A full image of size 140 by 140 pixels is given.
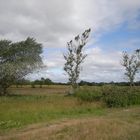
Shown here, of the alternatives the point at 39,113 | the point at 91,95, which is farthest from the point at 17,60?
the point at 39,113

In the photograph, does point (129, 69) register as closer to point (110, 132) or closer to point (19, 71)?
point (19, 71)

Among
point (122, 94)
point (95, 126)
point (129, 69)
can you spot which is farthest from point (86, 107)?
point (129, 69)

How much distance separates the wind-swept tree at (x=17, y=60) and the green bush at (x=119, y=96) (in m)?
15.9

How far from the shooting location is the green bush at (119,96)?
30.3 metres

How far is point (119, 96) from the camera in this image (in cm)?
3083

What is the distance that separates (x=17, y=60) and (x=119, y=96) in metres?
19.6

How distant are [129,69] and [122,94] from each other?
30143 millimetres

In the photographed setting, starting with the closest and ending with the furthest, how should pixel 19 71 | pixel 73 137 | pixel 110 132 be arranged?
pixel 73 137 → pixel 110 132 → pixel 19 71

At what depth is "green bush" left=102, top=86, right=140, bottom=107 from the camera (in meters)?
30.3

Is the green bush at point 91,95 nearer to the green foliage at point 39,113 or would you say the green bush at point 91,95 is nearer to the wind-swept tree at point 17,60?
the green foliage at point 39,113

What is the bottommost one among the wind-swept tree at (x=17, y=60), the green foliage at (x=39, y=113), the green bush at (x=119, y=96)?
the green foliage at (x=39, y=113)

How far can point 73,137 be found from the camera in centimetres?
1286

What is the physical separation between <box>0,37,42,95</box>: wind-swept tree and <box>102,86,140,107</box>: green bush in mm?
15861

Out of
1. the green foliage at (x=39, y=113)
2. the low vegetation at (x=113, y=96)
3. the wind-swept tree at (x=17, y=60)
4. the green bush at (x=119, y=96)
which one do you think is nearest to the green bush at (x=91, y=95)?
the low vegetation at (x=113, y=96)
